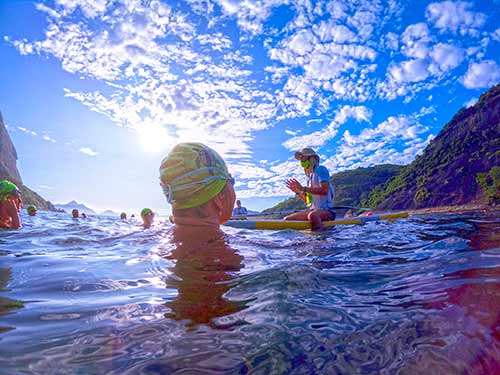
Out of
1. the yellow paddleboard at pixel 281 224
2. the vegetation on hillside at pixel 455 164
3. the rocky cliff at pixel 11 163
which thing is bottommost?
the yellow paddleboard at pixel 281 224

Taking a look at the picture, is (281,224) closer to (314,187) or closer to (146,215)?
(314,187)

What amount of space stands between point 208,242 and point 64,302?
1.64m

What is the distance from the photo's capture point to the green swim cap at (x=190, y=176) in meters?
3.35

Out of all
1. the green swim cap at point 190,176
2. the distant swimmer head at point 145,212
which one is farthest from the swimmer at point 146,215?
the green swim cap at point 190,176

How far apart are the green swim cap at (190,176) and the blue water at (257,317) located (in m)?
0.90

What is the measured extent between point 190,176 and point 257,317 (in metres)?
2.17

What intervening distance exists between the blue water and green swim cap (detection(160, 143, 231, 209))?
904 mm

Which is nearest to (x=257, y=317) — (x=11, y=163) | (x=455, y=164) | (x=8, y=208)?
(x=8, y=208)

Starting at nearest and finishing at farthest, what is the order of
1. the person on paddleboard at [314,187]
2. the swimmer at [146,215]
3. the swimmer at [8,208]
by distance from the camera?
1. the swimmer at [8,208]
2. the person on paddleboard at [314,187]
3. the swimmer at [146,215]

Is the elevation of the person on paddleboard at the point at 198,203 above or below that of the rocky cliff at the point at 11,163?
below

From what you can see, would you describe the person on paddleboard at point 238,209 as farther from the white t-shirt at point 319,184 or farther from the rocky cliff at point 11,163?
the rocky cliff at point 11,163

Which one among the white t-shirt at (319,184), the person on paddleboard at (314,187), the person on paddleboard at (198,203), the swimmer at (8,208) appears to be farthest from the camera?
the white t-shirt at (319,184)

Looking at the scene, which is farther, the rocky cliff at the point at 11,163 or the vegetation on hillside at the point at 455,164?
the rocky cliff at the point at 11,163

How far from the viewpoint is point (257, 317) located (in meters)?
1.44
